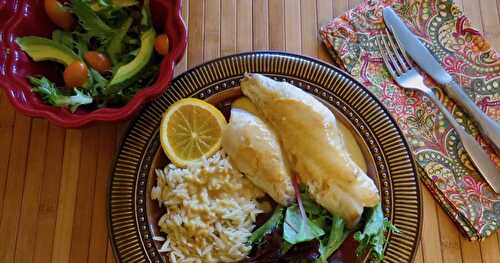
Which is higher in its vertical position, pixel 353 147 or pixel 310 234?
pixel 353 147

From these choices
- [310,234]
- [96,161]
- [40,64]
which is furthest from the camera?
[96,161]

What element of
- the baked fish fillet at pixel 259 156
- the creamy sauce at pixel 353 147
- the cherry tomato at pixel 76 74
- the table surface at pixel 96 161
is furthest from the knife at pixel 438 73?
the cherry tomato at pixel 76 74

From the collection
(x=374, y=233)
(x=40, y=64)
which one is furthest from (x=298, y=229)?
(x=40, y=64)

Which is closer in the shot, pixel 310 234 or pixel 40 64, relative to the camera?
pixel 310 234

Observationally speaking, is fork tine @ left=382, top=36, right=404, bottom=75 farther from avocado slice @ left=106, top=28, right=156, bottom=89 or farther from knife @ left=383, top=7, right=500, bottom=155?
avocado slice @ left=106, top=28, right=156, bottom=89

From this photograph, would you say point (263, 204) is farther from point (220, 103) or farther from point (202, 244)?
point (220, 103)

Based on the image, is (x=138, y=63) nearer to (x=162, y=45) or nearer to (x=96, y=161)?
(x=162, y=45)

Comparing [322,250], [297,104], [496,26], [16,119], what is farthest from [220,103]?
[496,26]
